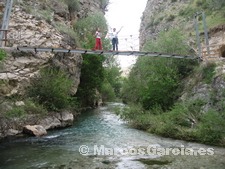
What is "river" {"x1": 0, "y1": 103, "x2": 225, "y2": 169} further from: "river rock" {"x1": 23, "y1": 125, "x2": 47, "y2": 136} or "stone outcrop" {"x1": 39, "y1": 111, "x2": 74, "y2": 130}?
"stone outcrop" {"x1": 39, "y1": 111, "x2": 74, "y2": 130}

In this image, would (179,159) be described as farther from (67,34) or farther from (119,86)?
(119,86)

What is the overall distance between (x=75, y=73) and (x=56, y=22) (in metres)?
4.65

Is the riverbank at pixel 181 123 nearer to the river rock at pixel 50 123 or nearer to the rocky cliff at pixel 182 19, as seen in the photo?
the river rock at pixel 50 123

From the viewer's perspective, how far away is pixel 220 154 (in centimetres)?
1096

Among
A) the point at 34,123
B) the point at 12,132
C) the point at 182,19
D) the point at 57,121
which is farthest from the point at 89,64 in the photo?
the point at 12,132

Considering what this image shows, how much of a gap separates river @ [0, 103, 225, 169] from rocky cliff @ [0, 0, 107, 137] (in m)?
2.35

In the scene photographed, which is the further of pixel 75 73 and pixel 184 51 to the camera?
pixel 75 73

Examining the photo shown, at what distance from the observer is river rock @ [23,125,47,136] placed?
15.0 m

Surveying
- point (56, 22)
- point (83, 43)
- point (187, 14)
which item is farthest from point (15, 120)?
point (187, 14)

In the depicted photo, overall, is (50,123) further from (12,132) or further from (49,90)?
(12,132)

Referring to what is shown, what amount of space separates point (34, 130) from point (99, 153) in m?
5.19

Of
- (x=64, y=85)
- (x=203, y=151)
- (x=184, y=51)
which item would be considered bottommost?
→ (x=203, y=151)

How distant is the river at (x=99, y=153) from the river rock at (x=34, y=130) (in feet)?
1.31

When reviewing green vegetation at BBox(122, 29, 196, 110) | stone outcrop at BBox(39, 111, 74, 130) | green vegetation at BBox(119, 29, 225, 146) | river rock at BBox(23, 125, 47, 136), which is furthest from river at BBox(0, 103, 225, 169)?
green vegetation at BBox(122, 29, 196, 110)
